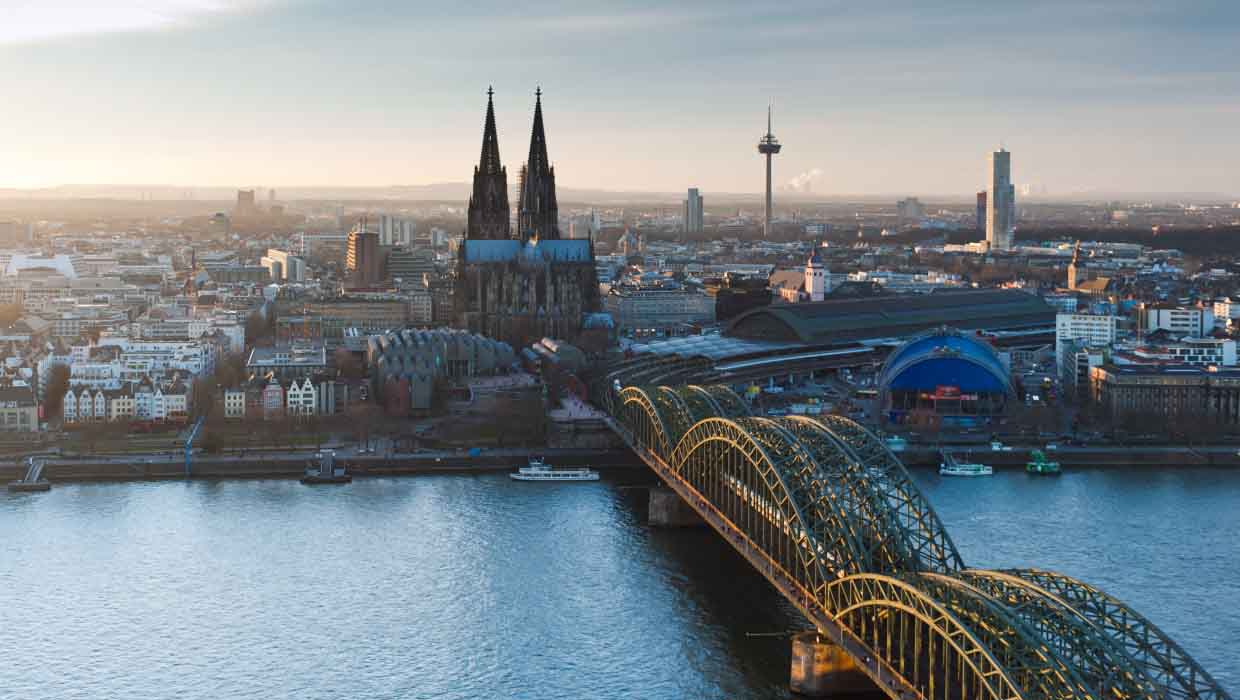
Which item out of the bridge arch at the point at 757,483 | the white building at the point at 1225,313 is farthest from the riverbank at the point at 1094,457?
the white building at the point at 1225,313

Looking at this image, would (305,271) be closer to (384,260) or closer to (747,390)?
(384,260)

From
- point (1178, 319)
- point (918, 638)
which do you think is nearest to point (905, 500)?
point (918, 638)

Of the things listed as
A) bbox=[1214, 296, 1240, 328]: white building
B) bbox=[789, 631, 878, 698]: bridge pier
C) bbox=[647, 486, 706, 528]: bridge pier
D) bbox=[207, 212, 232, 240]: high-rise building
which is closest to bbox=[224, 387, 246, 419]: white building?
bbox=[647, 486, 706, 528]: bridge pier

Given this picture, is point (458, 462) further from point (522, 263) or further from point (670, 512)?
point (522, 263)

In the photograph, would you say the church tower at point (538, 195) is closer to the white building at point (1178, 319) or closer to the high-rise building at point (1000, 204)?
the white building at point (1178, 319)

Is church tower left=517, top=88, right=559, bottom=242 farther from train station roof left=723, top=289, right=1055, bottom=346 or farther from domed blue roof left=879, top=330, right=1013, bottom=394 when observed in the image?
domed blue roof left=879, top=330, right=1013, bottom=394

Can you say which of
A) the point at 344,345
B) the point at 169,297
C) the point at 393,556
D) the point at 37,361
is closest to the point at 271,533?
the point at 393,556

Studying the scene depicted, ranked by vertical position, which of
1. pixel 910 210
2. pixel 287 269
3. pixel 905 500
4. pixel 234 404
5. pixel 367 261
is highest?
pixel 910 210
